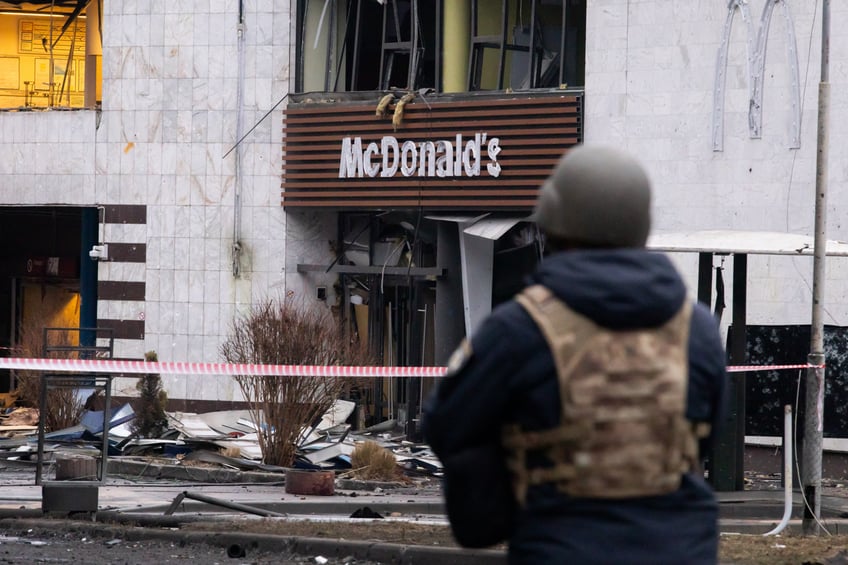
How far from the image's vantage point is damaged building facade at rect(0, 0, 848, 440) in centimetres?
1797

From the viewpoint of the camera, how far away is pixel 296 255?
71.1 ft

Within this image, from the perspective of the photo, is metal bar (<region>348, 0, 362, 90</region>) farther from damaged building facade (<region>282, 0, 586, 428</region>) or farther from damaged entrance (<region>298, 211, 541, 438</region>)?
damaged entrance (<region>298, 211, 541, 438</region>)

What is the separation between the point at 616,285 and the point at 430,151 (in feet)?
58.3

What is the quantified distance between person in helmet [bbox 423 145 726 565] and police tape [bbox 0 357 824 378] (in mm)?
8859

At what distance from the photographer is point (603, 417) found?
2.61 meters

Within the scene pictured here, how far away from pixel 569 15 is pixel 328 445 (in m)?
7.50

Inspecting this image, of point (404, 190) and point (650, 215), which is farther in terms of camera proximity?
point (404, 190)

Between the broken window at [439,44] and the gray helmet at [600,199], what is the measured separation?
56.6ft

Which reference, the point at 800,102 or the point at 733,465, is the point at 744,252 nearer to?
the point at 733,465

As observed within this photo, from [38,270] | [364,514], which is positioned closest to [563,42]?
[364,514]

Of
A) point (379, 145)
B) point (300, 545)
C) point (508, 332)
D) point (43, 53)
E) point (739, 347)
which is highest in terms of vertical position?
point (43, 53)

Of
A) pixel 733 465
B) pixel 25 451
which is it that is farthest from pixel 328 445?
pixel 733 465

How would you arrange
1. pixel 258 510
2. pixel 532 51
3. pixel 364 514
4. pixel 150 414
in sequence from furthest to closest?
pixel 532 51 < pixel 150 414 < pixel 364 514 < pixel 258 510

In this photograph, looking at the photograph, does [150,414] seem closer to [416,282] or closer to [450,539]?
[416,282]
